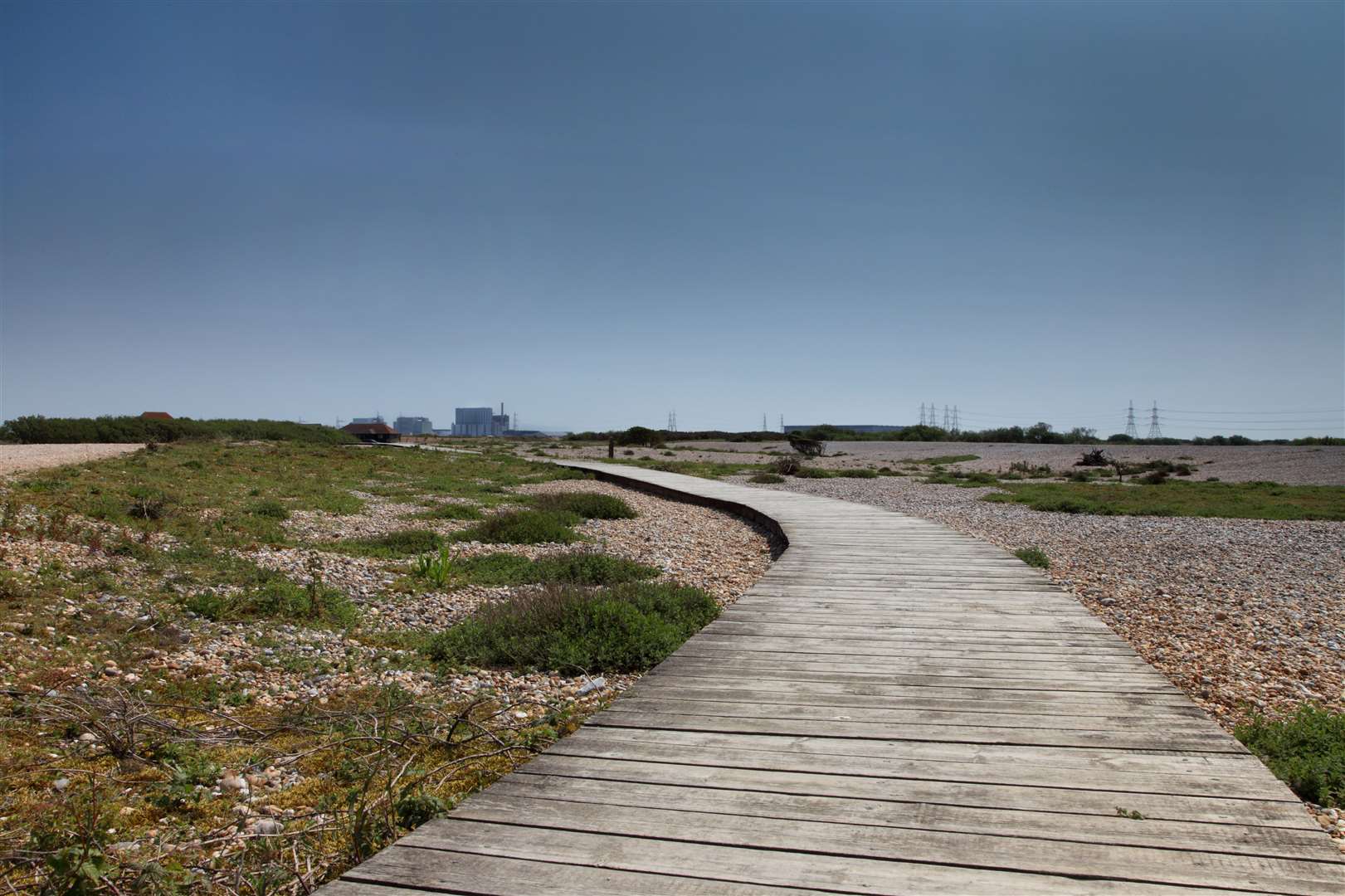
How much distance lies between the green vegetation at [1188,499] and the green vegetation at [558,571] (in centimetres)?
1288

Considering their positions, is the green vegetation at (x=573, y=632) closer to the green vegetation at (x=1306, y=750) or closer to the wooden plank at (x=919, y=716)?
the wooden plank at (x=919, y=716)

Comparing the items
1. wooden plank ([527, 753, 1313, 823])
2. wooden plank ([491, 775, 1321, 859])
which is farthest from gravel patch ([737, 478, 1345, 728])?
wooden plank ([491, 775, 1321, 859])

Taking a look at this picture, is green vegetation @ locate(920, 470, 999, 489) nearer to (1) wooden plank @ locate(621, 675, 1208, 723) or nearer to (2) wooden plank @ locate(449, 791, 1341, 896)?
(1) wooden plank @ locate(621, 675, 1208, 723)

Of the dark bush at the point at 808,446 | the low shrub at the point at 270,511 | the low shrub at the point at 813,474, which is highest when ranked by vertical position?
the dark bush at the point at 808,446

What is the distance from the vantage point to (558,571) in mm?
9062

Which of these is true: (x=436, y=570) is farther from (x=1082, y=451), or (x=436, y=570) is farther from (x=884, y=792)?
(x=1082, y=451)

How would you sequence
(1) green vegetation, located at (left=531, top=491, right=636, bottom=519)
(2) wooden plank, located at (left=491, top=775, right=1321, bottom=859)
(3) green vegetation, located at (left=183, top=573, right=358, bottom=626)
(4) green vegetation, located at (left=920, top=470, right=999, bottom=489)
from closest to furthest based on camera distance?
(2) wooden plank, located at (left=491, top=775, right=1321, bottom=859) < (3) green vegetation, located at (left=183, top=573, right=358, bottom=626) < (1) green vegetation, located at (left=531, top=491, right=636, bottom=519) < (4) green vegetation, located at (left=920, top=470, right=999, bottom=489)

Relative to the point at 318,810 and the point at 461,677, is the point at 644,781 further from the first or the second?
the point at 461,677

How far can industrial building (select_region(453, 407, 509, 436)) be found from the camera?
500ft

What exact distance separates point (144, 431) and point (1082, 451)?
178 feet

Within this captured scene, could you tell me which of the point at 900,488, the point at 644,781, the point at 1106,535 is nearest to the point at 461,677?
the point at 644,781

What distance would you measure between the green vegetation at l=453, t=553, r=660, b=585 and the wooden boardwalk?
408cm

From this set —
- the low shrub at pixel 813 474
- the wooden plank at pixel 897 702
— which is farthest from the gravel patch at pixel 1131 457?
the wooden plank at pixel 897 702

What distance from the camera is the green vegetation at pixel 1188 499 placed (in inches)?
664
